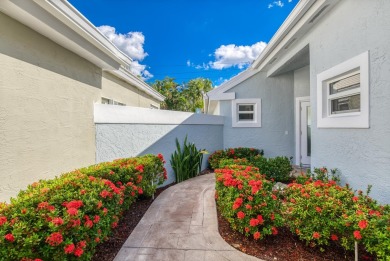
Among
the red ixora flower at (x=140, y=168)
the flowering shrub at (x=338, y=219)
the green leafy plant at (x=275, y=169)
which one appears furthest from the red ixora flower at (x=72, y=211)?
the green leafy plant at (x=275, y=169)

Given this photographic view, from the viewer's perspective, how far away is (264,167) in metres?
6.01

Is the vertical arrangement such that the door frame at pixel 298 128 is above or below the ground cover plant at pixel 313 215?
above

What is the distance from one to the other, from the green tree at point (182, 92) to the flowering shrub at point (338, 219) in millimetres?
22854

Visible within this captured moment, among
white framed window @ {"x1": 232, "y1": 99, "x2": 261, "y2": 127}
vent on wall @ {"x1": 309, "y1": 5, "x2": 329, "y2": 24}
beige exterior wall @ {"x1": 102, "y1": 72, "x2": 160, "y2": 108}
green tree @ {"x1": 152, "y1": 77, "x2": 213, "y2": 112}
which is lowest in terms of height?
white framed window @ {"x1": 232, "y1": 99, "x2": 261, "y2": 127}

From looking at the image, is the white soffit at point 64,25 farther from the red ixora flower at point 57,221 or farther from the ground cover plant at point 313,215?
the ground cover plant at point 313,215

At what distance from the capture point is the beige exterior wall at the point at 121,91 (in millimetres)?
7387

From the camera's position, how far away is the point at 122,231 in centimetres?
354

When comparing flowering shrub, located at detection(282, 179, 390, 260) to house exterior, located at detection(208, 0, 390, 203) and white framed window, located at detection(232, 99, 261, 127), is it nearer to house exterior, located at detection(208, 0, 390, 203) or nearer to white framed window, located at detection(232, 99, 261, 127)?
house exterior, located at detection(208, 0, 390, 203)

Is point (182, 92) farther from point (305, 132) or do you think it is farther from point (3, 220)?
point (3, 220)

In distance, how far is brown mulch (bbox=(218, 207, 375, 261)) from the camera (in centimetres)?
272

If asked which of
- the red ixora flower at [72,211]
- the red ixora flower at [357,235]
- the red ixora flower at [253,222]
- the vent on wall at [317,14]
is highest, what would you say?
the vent on wall at [317,14]

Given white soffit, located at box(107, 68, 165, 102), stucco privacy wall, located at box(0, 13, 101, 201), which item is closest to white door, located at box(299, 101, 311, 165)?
white soffit, located at box(107, 68, 165, 102)

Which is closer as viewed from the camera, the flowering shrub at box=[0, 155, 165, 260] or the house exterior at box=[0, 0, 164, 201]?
the flowering shrub at box=[0, 155, 165, 260]

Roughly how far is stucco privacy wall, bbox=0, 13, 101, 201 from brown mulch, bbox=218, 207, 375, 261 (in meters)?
3.45
